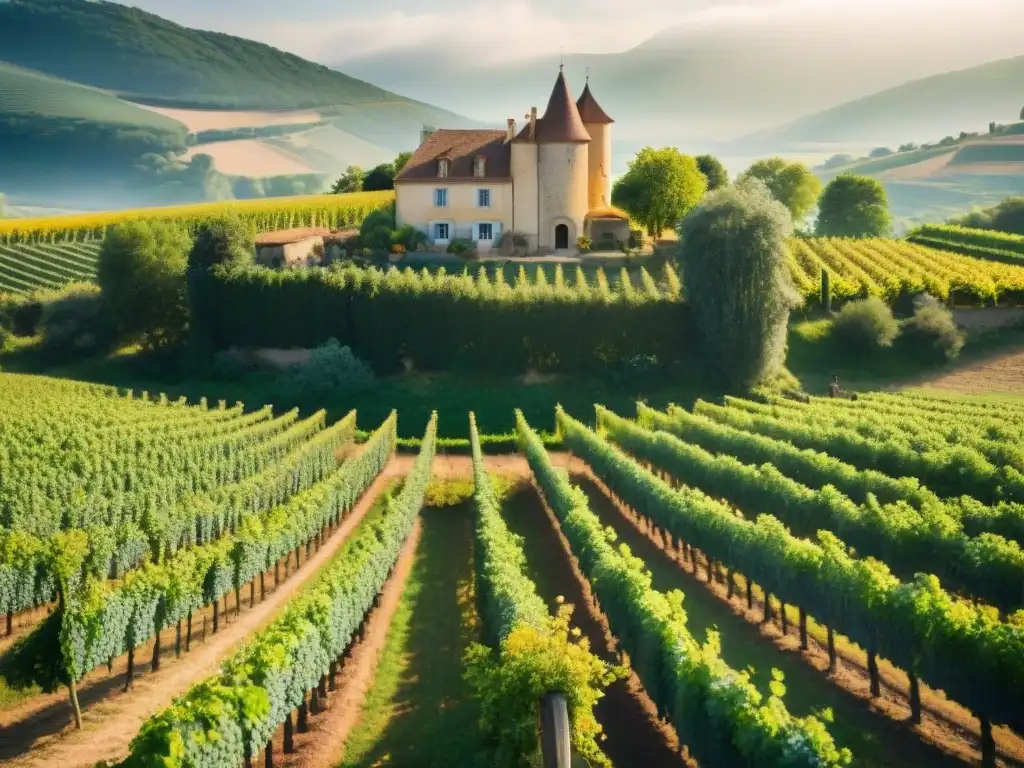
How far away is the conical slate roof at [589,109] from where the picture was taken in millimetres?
67875

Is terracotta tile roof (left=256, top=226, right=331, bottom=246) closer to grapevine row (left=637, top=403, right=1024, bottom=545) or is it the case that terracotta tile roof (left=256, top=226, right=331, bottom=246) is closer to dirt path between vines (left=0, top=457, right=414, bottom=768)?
grapevine row (left=637, top=403, right=1024, bottom=545)

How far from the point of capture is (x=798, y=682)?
17812mm

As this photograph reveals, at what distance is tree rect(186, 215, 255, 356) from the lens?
53.1m

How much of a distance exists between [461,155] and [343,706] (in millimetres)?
50556

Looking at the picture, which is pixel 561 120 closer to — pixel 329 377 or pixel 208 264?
pixel 208 264

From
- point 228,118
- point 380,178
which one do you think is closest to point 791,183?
point 380,178

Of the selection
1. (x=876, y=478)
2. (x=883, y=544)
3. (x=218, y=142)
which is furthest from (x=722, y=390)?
(x=218, y=142)

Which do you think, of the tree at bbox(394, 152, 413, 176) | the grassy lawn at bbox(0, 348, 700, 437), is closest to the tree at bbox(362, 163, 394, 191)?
the tree at bbox(394, 152, 413, 176)

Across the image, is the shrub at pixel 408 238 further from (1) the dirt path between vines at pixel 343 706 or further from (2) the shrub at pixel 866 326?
(1) the dirt path between vines at pixel 343 706

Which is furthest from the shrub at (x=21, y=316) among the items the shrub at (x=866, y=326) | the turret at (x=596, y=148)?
the shrub at (x=866, y=326)

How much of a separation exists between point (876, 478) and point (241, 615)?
15.2 metres

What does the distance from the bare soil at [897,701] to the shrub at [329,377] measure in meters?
27.6

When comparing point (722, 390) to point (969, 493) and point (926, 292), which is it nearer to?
point (926, 292)

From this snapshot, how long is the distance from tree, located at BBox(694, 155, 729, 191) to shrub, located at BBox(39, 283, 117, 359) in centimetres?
4950
